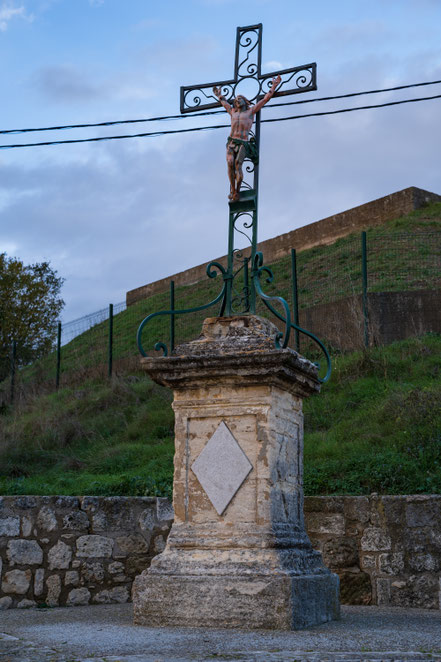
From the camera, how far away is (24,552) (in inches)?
251

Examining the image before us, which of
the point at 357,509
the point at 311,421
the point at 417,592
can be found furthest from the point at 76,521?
the point at 311,421

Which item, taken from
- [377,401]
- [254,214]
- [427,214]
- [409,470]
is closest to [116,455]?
[377,401]

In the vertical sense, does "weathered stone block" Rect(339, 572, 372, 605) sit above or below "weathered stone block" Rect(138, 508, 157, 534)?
below

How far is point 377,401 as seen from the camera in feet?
33.8

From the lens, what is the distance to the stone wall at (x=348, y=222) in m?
24.8

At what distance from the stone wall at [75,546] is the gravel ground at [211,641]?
0.88 meters

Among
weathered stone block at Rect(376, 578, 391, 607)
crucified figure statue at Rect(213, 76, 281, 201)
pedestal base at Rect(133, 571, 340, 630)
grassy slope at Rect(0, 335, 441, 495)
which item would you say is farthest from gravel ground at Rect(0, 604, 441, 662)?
crucified figure statue at Rect(213, 76, 281, 201)

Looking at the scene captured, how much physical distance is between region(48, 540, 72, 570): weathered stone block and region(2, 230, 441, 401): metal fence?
6234mm

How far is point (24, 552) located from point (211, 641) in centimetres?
272

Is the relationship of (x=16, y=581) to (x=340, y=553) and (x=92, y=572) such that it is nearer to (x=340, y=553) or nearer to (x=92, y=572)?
(x=92, y=572)

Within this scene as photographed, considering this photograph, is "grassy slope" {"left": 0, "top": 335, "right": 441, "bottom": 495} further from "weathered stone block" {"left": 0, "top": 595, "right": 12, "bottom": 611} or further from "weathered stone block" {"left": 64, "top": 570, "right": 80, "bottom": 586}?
"weathered stone block" {"left": 0, "top": 595, "right": 12, "bottom": 611}

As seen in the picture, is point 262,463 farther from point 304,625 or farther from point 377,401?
point 377,401

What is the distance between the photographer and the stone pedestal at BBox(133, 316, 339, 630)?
4680mm

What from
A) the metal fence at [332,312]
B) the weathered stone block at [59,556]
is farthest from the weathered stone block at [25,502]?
the metal fence at [332,312]
